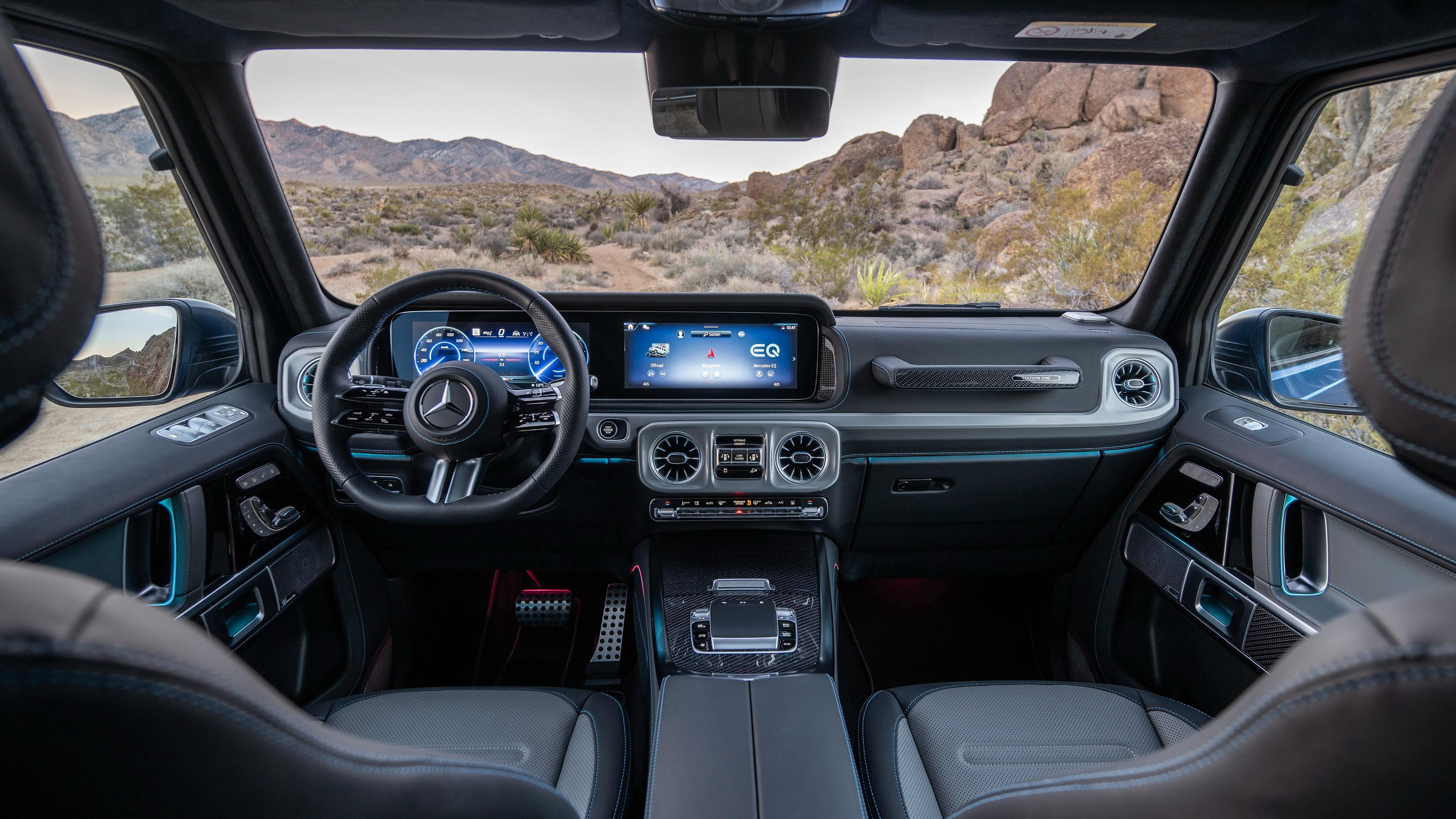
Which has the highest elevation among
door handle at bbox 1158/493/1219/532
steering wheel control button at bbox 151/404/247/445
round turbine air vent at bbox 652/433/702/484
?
steering wheel control button at bbox 151/404/247/445

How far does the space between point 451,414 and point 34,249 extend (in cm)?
128

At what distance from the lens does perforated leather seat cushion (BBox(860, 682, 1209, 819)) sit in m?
1.65

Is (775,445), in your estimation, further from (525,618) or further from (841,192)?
(525,618)

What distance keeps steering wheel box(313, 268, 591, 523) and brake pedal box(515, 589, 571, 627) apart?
1292mm

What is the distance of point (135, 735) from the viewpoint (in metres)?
0.45

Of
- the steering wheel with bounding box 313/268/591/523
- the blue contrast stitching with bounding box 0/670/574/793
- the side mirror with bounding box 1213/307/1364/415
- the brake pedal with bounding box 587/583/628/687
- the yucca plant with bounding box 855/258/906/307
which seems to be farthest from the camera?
the yucca plant with bounding box 855/258/906/307

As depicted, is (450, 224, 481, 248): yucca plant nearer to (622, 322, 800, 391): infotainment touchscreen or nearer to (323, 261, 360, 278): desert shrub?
(323, 261, 360, 278): desert shrub

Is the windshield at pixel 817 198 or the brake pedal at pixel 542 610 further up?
the windshield at pixel 817 198

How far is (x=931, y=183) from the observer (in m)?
3.22

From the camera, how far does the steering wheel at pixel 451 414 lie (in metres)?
1.74

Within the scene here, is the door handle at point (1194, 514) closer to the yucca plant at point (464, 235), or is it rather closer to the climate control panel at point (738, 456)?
the climate control panel at point (738, 456)

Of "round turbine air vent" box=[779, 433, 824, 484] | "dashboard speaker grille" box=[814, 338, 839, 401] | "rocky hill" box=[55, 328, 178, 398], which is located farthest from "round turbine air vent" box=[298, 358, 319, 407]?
"dashboard speaker grille" box=[814, 338, 839, 401]

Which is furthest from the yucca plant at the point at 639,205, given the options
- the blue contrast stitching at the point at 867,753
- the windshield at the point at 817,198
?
the blue contrast stitching at the point at 867,753

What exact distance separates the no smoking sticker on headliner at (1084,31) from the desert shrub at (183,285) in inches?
111
